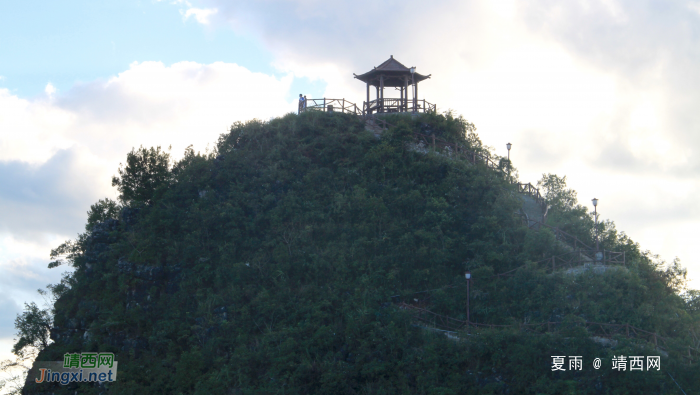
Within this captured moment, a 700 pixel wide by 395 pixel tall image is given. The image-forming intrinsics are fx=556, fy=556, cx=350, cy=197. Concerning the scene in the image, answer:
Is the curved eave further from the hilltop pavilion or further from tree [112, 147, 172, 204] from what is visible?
tree [112, 147, 172, 204]

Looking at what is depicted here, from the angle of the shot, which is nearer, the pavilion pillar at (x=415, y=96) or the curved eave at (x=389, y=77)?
the pavilion pillar at (x=415, y=96)

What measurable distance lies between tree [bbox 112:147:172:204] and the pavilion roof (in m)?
17.2

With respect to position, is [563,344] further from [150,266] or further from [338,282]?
[150,266]

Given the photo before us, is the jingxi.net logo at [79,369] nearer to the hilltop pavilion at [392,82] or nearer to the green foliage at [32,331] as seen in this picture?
the green foliage at [32,331]

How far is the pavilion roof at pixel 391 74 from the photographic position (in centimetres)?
4397

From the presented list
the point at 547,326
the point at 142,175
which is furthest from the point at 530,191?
the point at 142,175

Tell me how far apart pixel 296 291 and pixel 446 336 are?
27.2ft

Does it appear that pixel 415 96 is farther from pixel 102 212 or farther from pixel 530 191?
pixel 102 212

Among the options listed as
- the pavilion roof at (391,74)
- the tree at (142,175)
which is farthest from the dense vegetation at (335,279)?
the pavilion roof at (391,74)

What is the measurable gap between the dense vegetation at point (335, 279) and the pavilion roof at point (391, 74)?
6.07 metres

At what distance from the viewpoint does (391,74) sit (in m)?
44.6

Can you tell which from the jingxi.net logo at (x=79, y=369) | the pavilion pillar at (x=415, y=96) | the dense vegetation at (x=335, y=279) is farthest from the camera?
the pavilion pillar at (x=415, y=96)

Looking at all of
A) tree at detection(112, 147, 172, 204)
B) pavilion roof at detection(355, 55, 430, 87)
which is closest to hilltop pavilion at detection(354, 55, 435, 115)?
pavilion roof at detection(355, 55, 430, 87)

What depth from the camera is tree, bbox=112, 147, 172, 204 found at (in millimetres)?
36781
